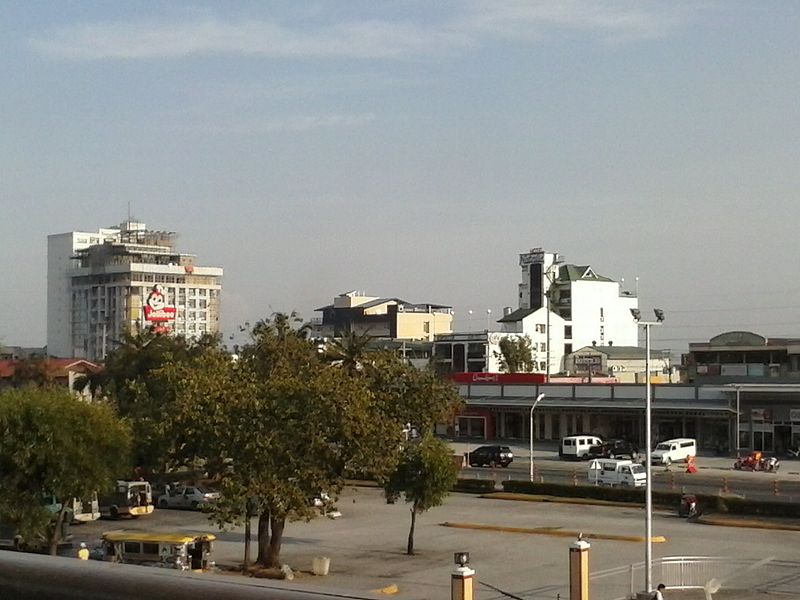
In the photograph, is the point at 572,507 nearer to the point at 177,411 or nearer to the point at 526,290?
the point at 177,411

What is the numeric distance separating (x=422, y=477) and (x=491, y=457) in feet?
95.3

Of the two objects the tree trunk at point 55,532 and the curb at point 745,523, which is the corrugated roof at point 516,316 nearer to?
the curb at point 745,523

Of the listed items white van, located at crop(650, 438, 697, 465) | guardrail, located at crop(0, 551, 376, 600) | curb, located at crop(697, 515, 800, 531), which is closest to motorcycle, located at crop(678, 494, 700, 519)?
curb, located at crop(697, 515, 800, 531)

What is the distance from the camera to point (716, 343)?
326 feet

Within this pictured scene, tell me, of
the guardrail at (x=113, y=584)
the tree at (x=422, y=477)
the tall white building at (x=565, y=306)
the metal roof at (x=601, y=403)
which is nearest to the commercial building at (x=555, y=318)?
the tall white building at (x=565, y=306)

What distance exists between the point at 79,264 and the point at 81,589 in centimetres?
19505

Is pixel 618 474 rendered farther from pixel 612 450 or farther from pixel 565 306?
pixel 565 306

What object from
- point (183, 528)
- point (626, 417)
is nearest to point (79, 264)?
point (626, 417)

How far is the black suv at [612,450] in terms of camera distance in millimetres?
67875

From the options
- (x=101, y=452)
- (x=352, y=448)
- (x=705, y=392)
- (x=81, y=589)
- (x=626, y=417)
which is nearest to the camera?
(x=81, y=589)

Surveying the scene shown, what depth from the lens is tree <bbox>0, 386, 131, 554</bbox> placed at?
33250 mm

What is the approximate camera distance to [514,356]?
355 feet

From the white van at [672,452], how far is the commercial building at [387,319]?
85.5m

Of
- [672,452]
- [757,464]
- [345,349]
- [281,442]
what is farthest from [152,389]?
[757,464]
